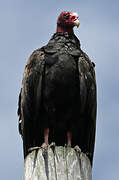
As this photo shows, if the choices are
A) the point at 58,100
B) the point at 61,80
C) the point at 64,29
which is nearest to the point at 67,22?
the point at 64,29

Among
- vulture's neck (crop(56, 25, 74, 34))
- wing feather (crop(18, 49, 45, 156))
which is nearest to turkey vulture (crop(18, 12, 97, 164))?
wing feather (crop(18, 49, 45, 156))

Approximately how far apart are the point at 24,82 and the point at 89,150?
4.60 ft

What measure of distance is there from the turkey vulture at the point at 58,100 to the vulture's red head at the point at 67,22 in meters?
0.99

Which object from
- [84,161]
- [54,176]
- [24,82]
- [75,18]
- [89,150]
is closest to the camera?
[54,176]

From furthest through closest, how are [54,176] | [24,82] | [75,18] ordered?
[75,18] < [24,82] < [54,176]

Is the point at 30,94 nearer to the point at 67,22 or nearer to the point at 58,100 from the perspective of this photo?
the point at 58,100

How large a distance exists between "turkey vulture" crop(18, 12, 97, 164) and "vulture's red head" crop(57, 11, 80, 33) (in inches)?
38.8

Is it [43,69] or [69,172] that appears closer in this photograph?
[69,172]

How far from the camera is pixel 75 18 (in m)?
7.84

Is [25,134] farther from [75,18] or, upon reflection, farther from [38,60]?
[75,18]

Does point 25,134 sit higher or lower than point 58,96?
lower

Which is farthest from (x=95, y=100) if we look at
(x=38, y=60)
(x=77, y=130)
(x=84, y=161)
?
(x=84, y=161)

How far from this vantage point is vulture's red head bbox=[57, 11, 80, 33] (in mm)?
7789

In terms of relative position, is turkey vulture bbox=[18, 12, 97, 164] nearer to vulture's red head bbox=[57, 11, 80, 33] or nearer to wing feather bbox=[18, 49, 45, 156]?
wing feather bbox=[18, 49, 45, 156]
